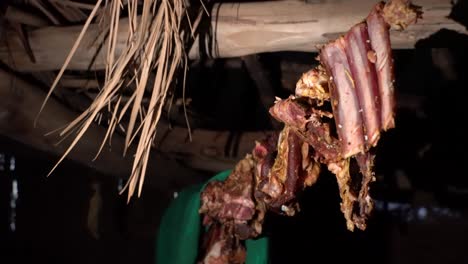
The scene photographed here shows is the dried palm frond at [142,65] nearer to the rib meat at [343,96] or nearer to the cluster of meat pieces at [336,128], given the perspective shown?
the cluster of meat pieces at [336,128]

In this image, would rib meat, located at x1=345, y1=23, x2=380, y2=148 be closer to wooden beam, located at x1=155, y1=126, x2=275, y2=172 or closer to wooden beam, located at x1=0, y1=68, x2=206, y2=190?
wooden beam, located at x1=0, y1=68, x2=206, y2=190

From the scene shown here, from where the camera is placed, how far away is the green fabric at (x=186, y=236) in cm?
194

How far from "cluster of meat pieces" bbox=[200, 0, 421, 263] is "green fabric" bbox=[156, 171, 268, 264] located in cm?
11

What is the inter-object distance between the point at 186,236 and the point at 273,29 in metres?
0.90

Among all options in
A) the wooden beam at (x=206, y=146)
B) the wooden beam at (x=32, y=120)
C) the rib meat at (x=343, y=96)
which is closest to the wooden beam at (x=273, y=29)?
the wooden beam at (x=32, y=120)

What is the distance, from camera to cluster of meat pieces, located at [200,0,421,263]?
1.06m

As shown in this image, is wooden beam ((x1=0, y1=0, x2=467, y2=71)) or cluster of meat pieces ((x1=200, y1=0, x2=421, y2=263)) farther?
wooden beam ((x1=0, y1=0, x2=467, y2=71))

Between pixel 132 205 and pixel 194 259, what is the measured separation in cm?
322

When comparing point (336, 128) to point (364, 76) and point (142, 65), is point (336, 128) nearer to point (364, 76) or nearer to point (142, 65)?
point (364, 76)

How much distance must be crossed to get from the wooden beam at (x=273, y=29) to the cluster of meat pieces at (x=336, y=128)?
0.36 meters

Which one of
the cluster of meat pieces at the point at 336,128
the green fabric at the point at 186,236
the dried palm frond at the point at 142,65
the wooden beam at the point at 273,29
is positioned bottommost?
the green fabric at the point at 186,236

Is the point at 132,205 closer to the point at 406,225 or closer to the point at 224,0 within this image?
the point at 406,225

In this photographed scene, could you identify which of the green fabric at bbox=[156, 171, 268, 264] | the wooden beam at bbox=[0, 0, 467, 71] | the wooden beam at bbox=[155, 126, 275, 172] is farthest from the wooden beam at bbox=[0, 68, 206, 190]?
the green fabric at bbox=[156, 171, 268, 264]

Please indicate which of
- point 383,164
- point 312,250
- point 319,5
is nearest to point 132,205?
point 312,250
